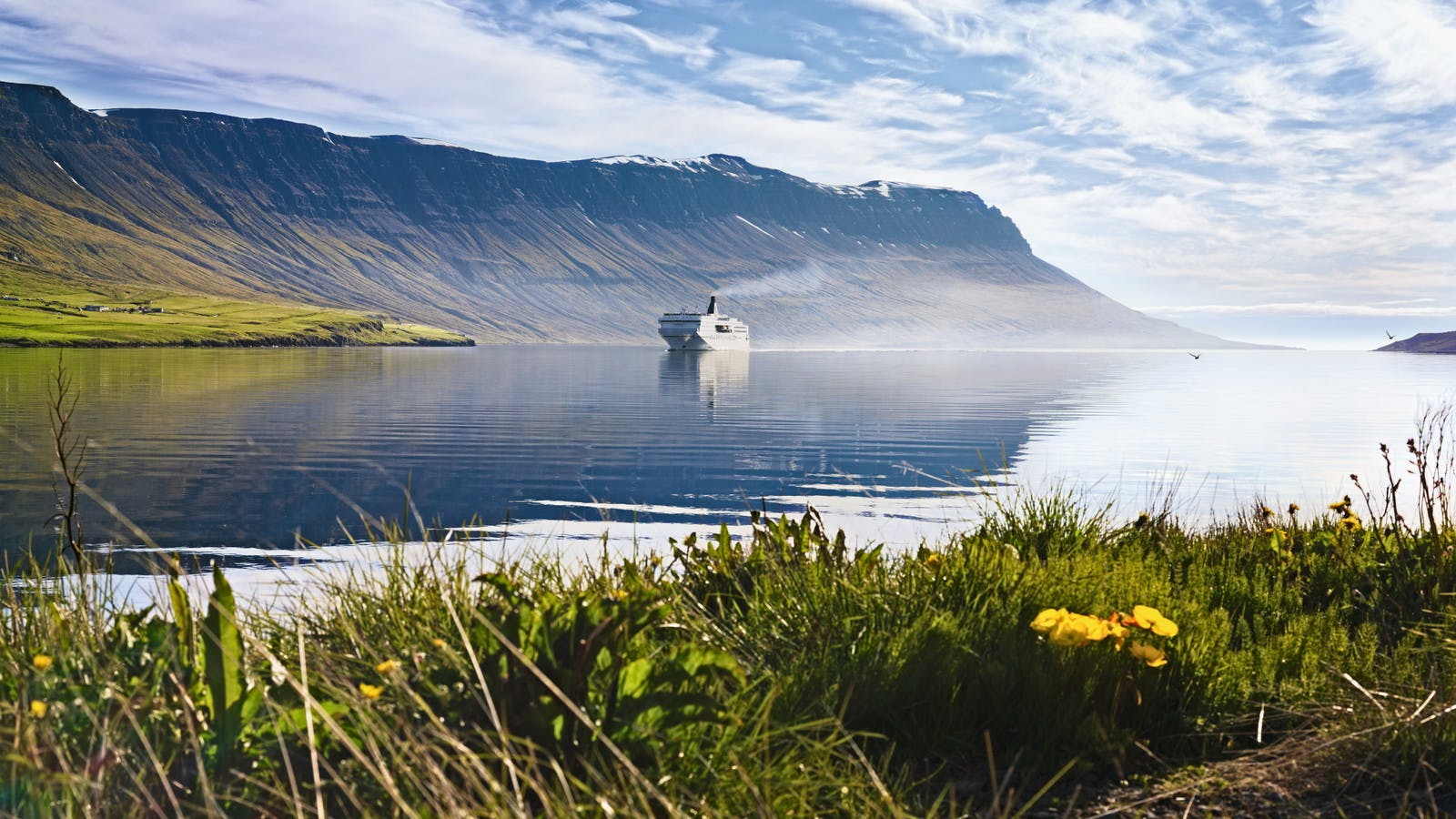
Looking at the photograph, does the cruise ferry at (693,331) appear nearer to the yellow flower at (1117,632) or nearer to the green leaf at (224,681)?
the yellow flower at (1117,632)

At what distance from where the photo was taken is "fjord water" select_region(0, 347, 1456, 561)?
648 inches

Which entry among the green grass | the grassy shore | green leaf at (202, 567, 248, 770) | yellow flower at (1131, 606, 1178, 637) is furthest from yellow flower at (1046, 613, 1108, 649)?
the grassy shore

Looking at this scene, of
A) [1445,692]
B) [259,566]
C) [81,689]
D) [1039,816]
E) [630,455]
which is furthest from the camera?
[630,455]

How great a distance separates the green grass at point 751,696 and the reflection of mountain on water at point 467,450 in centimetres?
100

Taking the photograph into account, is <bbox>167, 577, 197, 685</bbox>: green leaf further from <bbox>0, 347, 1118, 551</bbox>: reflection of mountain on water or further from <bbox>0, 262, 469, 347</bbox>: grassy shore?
<bbox>0, 262, 469, 347</bbox>: grassy shore

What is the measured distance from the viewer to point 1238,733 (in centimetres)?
433

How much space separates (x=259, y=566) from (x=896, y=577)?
9.61 m

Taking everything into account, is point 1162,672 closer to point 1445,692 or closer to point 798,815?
point 1445,692

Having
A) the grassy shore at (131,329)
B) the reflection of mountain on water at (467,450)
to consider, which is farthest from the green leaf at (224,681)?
the grassy shore at (131,329)

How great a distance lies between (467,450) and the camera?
27625 mm

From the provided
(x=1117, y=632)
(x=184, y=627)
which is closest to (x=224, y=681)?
(x=184, y=627)

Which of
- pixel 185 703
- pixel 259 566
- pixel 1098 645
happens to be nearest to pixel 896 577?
pixel 1098 645

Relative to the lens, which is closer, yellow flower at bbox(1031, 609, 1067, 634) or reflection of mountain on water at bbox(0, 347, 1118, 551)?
yellow flower at bbox(1031, 609, 1067, 634)

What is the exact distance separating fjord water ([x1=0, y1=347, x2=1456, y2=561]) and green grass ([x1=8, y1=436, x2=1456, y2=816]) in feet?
3.10
